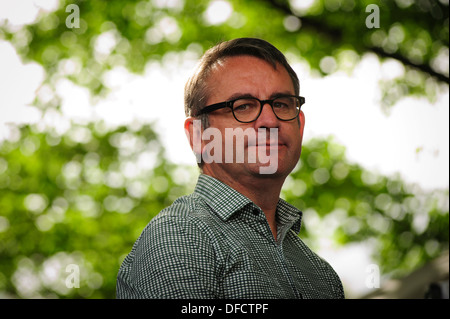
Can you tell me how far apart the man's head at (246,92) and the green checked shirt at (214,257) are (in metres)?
0.17

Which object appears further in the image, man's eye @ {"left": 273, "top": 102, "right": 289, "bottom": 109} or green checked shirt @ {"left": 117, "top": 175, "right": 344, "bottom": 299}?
man's eye @ {"left": 273, "top": 102, "right": 289, "bottom": 109}

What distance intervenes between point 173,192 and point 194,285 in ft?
22.4

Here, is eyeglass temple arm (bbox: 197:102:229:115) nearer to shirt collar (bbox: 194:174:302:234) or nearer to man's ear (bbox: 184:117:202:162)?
man's ear (bbox: 184:117:202:162)

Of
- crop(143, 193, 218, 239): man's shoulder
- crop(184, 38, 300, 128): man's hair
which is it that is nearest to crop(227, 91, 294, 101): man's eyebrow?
crop(184, 38, 300, 128): man's hair

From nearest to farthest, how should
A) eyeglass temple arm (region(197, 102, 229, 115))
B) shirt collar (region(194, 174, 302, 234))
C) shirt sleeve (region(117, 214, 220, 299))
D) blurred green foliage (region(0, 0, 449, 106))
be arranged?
shirt sleeve (region(117, 214, 220, 299)) → shirt collar (region(194, 174, 302, 234)) → eyeglass temple arm (region(197, 102, 229, 115)) → blurred green foliage (region(0, 0, 449, 106))

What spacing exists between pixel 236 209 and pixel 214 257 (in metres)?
0.26

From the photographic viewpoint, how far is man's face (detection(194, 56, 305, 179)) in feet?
5.28

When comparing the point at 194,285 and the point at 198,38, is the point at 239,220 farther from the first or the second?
the point at 198,38

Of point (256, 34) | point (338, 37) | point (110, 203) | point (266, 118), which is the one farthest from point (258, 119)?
point (110, 203)

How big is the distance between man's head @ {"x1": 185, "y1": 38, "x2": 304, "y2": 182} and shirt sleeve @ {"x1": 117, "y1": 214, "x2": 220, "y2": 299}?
411 mm

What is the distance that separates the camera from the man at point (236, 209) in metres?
1.26

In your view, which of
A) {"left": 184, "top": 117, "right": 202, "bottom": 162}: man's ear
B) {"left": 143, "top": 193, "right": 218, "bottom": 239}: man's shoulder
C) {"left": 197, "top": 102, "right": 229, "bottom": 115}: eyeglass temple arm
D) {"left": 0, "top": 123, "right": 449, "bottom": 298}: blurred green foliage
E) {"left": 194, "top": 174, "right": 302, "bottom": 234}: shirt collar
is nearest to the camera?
{"left": 143, "top": 193, "right": 218, "bottom": 239}: man's shoulder

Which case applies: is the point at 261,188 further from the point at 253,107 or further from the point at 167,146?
the point at 167,146
